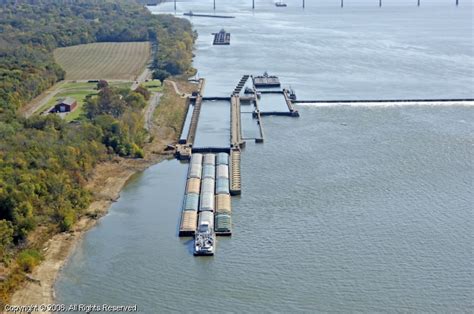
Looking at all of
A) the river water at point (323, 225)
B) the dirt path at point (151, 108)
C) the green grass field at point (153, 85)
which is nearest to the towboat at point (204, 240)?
the river water at point (323, 225)

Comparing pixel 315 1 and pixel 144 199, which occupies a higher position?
pixel 315 1

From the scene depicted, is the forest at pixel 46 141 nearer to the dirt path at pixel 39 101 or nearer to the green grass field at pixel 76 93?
the dirt path at pixel 39 101

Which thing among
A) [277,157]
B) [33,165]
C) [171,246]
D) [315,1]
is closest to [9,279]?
[171,246]

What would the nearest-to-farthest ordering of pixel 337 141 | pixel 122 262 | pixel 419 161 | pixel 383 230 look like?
pixel 122 262 → pixel 383 230 → pixel 419 161 → pixel 337 141

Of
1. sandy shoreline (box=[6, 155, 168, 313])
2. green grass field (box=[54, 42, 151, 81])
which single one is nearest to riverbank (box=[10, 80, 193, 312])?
sandy shoreline (box=[6, 155, 168, 313])

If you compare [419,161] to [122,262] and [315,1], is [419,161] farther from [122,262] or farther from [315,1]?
[315,1]

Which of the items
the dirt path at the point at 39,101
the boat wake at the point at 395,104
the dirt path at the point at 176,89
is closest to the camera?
the dirt path at the point at 39,101

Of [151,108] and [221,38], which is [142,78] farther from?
[221,38]
